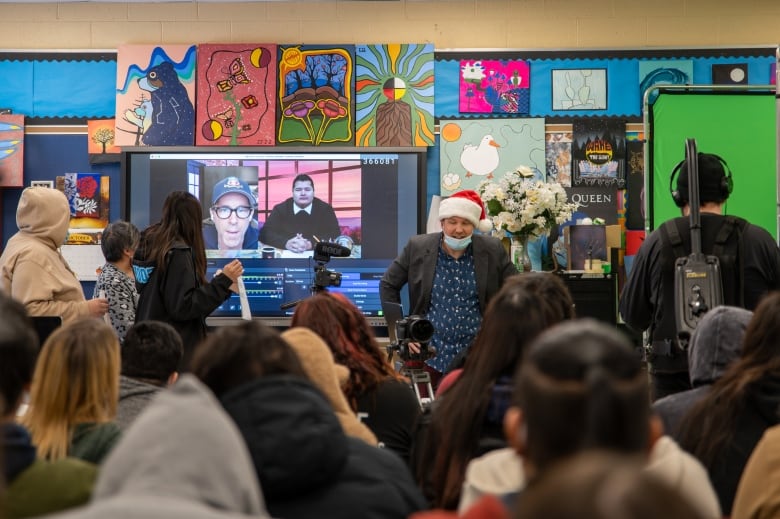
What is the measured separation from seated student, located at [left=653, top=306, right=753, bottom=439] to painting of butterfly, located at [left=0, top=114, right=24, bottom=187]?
5.27 meters

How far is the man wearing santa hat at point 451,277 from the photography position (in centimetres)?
460

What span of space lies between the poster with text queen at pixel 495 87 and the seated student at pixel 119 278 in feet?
8.91

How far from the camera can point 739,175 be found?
245 inches

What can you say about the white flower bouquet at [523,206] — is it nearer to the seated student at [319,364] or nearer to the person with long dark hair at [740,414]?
the person with long dark hair at [740,414]

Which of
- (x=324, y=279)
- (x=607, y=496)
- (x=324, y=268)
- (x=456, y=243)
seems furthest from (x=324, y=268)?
(x=607, y=496)

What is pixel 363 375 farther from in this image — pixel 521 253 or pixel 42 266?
pixel 521 253

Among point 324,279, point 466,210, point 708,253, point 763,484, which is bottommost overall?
point 763,484

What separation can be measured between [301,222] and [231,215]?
18.8 inches

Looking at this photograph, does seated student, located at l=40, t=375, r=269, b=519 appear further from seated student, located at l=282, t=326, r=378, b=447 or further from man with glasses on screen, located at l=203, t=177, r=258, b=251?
man with glasses on screen, located at l=203, t=177, r=258, b=251

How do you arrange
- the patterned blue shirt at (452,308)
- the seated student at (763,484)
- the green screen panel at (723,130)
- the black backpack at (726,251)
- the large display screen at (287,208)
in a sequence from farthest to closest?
the large display screen at (287,208) → the green screen panel at (723,130) → the patterned blue shirt at (452,308) → the black backpack at (726,251) → the seated student at (763,484)

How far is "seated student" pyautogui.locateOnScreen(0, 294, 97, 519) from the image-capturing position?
1.54 metres

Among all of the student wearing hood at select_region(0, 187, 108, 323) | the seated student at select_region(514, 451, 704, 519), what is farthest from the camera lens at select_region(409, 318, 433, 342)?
the seated student at select_region(514, 451, 704, 519)

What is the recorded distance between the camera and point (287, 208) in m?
6.64

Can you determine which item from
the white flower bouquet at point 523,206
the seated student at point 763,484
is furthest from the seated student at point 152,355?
the white flower bouquet at point 523,206
